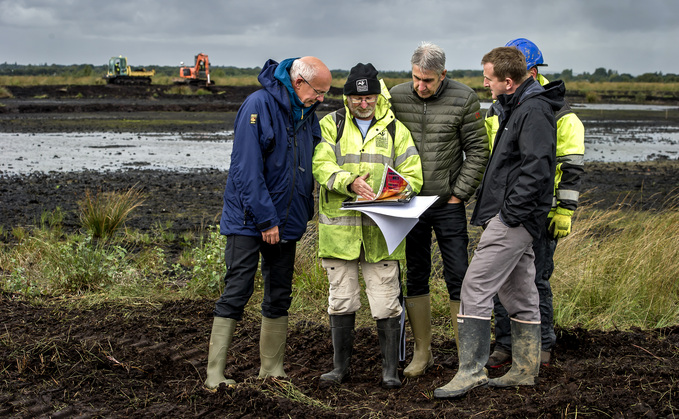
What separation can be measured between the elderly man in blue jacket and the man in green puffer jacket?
0.52 ft

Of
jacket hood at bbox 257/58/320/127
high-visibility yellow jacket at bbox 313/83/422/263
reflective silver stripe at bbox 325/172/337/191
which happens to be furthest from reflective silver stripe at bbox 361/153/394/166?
jacket hood at bbox 257/58/320/127

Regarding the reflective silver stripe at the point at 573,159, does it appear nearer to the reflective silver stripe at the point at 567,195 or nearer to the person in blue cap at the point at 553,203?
the person in blue cap at the point at 553,203

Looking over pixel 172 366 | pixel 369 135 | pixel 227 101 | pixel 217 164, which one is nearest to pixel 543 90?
pixel 369 135

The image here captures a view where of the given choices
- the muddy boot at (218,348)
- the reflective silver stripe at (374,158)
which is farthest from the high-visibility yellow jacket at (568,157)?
the muddy boot at (218,348)

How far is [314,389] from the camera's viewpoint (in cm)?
438

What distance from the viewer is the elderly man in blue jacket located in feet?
13.1

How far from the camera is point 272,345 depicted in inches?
176

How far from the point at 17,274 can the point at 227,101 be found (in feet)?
120

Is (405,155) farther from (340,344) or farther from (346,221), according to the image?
(340,344)

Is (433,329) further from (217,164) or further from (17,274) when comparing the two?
(217,164)

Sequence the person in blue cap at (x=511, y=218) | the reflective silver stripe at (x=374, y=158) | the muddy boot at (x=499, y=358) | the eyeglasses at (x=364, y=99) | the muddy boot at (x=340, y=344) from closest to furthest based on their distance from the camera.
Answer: the person in blue cap at (x=511, y=218)
the eyeglasses at (x=364, y=99)
the reflective silver stripe at (x=374, y=158)
the muddy boot at (x=340, y=344)
the muddy boot at (x=499, y=358)

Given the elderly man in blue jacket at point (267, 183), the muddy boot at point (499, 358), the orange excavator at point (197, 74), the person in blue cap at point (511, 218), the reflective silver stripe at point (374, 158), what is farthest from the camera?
the orange excavator at point (197, 74)

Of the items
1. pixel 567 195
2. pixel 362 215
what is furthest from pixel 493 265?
pixel 362 215

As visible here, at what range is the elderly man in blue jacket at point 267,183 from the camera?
13.1 feet
